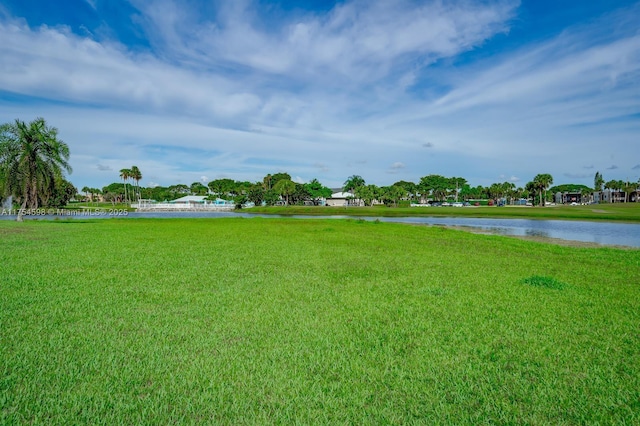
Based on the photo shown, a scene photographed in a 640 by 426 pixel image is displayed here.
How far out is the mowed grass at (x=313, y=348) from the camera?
150 inches

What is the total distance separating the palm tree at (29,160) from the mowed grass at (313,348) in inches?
975

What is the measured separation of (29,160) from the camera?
2956 cm

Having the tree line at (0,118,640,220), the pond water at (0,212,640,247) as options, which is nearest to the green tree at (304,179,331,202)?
the tree line at (0,118,640,220)

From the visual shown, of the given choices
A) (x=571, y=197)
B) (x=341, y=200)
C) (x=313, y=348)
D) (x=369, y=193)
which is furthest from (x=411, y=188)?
(x=313, y=348)

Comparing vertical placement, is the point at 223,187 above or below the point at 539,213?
above

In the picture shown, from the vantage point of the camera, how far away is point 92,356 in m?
4.82

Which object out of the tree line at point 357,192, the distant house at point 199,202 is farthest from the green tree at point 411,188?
the distant house at point 199,202

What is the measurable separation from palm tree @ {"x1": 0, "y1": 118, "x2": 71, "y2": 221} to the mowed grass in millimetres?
24757

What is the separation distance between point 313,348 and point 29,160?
1346 inches

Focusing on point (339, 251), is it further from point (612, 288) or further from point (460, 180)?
point (460, 180)

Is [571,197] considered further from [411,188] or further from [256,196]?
[256,196]

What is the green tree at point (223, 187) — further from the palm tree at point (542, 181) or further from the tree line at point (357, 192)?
the palm tree at point (542, 181)

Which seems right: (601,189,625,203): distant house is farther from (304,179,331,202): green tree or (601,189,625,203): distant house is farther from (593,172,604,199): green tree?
(304,179,331,202): green tree

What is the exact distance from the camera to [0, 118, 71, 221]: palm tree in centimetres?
2889
